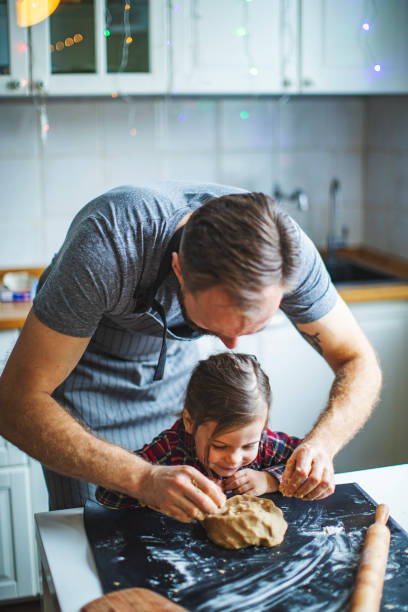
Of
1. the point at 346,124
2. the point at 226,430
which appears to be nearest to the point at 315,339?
the point at 226,430

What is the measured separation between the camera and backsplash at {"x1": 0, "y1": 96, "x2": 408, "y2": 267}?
2461mm

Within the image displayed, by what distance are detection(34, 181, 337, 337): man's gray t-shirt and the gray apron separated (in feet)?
0.45

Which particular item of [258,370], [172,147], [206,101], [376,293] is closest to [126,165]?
[172,147]

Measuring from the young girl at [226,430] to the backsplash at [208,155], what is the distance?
1.34 m

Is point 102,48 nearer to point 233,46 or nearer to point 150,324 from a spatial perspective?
point 233,46

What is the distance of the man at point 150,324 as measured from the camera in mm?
1029

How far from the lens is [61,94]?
2.14 meters

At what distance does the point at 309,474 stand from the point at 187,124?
173cm

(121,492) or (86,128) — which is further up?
(86,128)

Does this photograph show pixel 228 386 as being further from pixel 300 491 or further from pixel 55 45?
pixel 55 45

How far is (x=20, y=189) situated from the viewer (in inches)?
96.8

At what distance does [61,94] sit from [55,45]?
0.45 feet

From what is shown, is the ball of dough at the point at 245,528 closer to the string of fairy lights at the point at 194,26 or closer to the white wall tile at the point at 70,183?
the string of fairy lights at the point at 194,26

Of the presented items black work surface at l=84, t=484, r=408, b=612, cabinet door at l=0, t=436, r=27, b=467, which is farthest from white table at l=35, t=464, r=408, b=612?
cabinet door at l=0, t=436, r=27, b=467
